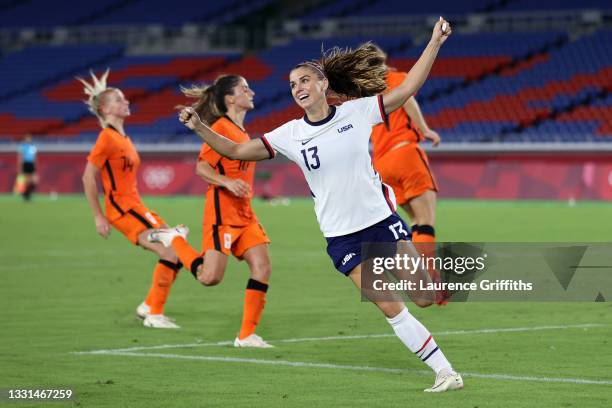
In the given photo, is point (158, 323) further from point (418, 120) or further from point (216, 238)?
point (418, 120)

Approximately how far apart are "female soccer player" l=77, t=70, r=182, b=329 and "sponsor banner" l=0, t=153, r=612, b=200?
21.4 m

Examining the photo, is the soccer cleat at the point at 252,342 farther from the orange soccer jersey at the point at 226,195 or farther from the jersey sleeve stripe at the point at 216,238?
the orange soccer jersey at the point at 226,195

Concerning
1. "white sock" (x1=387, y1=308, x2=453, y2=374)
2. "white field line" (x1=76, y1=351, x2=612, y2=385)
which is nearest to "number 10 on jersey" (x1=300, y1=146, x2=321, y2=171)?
"white sock" (x1=387, y1=308, x2=453, y2=374)

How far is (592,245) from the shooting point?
1853 cm

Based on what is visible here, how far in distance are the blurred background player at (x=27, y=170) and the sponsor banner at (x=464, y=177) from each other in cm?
214

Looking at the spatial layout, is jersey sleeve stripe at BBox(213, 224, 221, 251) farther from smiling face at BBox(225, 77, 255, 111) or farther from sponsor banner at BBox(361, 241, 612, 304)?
sponsor banner at BBox(361, 241, 612, 304)

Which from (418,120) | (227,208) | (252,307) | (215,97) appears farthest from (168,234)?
(418,120)

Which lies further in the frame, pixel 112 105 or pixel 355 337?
pixel 112 105

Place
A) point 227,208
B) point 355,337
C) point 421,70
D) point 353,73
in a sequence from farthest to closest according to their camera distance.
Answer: point 227,208
point 355,337
point 353,73
point 421,70

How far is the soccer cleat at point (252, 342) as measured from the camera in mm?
9929

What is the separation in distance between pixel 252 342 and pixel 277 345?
215 mm

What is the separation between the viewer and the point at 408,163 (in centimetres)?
1288

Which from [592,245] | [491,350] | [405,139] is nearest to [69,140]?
[592,245]

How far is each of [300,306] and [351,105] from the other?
505 cm
